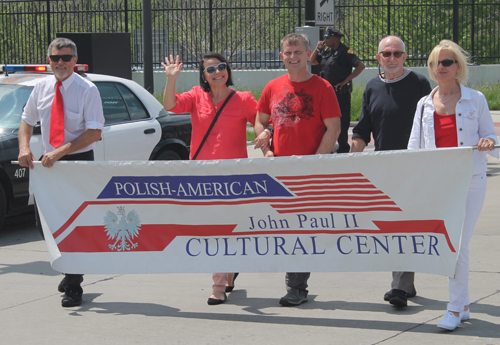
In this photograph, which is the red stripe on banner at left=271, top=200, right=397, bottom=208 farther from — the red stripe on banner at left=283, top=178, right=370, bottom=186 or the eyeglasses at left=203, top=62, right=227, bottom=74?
the eyeglasses at left=203, top=62, right=227, bottom=74

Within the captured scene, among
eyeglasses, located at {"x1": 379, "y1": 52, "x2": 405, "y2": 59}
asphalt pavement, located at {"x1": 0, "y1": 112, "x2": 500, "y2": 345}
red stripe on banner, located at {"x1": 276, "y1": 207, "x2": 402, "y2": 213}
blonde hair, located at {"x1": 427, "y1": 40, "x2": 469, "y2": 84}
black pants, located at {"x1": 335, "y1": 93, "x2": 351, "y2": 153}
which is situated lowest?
asphalt pavement, located at {"x1": 0, "y1": 112, "x2": 500, "y2": 345}

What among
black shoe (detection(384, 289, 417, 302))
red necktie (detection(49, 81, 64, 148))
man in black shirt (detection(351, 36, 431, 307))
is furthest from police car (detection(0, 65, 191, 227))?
black shoe (detection(384, 289, 417, 302))

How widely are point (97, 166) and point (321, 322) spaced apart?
1941mm

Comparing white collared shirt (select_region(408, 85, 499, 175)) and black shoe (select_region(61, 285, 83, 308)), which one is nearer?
white collared shirt (select_region(408, 85, 499, 175))

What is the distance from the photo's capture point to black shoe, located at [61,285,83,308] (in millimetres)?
5109

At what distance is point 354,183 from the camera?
4.61 meters

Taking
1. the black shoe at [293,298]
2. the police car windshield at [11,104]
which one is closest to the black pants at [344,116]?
the police car windshield at [11,104]

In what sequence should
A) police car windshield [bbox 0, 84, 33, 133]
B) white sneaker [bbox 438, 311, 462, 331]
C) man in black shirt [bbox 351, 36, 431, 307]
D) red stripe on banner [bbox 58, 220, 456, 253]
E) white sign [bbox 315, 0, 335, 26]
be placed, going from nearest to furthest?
white sneaker [bbox 438, 311, 462, 331] → red stripe on banner [bbox 58, 220, 456, 253] → man in black shirt [bbox 351, 36, 431, 307] → police car windshield [bbox 0, 84, 33, 133] → white sign [bbox 315, 0, 335, 26]

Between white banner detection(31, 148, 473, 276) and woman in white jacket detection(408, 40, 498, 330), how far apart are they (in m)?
0.09

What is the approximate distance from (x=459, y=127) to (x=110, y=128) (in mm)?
4633

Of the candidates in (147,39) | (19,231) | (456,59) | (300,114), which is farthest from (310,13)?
(456,59)

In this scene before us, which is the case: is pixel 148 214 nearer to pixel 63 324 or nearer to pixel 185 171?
pixel 185 171

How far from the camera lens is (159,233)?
4.94m

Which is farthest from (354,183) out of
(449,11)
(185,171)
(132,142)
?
(449,11)
